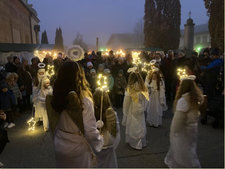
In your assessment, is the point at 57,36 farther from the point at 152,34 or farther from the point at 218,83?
the point at 218,83

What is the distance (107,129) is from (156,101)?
11.6 ft

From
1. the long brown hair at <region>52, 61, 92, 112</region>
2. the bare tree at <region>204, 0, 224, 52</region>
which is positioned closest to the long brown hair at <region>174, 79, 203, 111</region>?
→ the long brown hair at <region>52, 61, 92, 112</region>

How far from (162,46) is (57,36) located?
2968 cm

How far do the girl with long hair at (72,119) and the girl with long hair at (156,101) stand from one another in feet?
13.5

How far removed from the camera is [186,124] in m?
3.47

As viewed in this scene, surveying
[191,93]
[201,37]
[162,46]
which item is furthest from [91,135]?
[201,37]

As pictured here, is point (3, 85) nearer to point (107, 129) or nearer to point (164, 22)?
point (107, 129)

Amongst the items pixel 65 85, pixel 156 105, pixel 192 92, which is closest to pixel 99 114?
pixel 65 85

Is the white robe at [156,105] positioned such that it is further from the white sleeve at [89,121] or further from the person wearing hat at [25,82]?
the person wearing hat at [25,82]

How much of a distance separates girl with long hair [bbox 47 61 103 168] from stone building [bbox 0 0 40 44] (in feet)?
75.0

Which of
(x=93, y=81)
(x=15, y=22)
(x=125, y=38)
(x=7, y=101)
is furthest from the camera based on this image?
(x=125, y=38)

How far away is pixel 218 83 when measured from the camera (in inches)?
299

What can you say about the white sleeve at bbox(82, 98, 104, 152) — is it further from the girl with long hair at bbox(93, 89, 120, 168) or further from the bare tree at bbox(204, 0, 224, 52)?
the bare tree at bbox(204, 0, 224, 52)

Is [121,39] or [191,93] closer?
[191,93]
